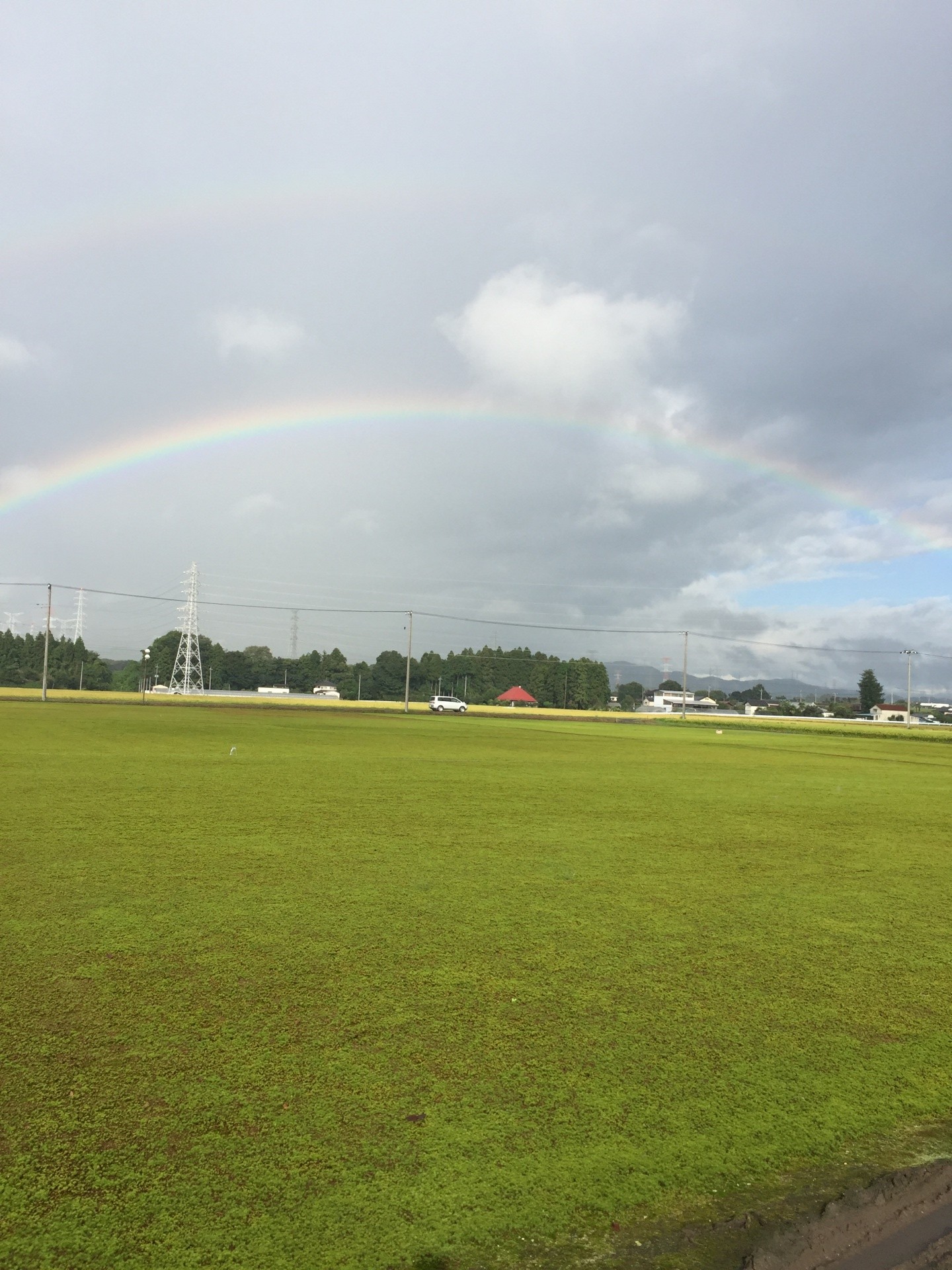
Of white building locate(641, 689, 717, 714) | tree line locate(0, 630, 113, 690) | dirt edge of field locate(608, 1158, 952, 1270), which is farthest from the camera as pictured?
white building locate(641, 689, 717, 714)

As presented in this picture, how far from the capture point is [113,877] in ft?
21.1

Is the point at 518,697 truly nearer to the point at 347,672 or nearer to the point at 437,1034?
the point at 347,672

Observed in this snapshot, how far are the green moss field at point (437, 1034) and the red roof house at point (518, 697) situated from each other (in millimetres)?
109582

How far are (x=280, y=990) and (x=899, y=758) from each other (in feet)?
92.1

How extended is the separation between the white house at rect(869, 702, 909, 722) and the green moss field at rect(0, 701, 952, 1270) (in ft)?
343

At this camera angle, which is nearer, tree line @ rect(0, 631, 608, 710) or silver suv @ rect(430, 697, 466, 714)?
silver suv @ rect(430, 697, 466, 714)

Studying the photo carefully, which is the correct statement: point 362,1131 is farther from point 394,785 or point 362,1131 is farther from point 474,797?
point 394,785

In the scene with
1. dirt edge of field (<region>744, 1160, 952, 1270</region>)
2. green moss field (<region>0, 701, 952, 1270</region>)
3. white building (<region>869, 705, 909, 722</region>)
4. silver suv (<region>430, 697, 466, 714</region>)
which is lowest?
white building (<region>869, 705, 909, 722</region>)

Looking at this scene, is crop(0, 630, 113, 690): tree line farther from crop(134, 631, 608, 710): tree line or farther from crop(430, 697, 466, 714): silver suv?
crop(430, 697, 466, 714): silver suv

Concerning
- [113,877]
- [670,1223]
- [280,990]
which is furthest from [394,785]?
[670,1223]

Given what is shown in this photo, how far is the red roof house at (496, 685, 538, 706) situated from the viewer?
4781 inches

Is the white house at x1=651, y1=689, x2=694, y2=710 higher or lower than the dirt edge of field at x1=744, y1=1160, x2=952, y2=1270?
lower

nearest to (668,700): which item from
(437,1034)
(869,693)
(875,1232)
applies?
(869,693)

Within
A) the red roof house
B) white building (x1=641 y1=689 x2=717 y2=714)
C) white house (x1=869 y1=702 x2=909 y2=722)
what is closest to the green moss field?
white house (x1=869 y1=702 x2=909 y2=722)
